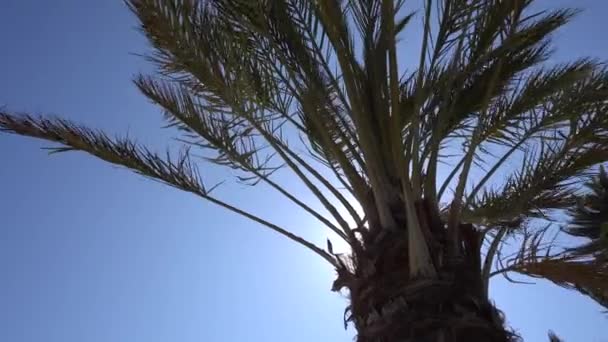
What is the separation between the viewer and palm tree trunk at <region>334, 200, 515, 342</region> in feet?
13.9

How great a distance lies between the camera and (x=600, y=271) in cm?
532

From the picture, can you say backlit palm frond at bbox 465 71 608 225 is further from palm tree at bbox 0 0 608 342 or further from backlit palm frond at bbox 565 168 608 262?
backlit palm frond at bbox 565 168 608 262

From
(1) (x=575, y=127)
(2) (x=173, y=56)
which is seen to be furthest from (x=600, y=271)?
(2) (x=173, y=56)

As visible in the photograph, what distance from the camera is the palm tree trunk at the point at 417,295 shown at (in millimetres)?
4238

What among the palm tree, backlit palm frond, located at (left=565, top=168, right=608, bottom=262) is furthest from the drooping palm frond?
backlit palm frond, located at (left=565, top=168, right=608, bottom=262)

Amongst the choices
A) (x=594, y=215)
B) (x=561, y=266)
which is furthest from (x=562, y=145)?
(x=594, y=215)

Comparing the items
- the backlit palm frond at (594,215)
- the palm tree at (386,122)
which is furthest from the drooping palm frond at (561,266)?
the backlit palm frond at (594,215)

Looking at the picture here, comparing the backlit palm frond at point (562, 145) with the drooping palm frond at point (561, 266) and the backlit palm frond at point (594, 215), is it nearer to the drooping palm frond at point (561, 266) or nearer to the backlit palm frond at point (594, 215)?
the drooping palm frond at point (561, 266)

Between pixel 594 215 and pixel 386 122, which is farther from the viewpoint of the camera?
pixel 594 215

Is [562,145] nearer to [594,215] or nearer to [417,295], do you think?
[417,295]

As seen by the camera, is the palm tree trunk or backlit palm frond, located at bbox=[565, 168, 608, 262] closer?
the palm tree trunk

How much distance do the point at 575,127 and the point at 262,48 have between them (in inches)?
109

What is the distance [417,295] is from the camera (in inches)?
173

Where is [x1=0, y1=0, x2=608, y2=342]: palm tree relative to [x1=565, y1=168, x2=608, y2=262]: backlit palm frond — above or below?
below
